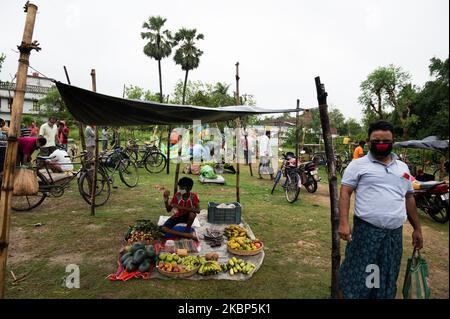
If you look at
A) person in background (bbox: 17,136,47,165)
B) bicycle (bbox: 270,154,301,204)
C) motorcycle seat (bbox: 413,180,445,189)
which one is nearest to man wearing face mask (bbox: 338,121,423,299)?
motorcycle seat (bbox: 413,180,445,189)

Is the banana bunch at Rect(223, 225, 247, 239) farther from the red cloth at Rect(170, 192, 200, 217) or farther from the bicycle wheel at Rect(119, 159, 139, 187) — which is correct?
the bicycle wheel at Rect(119, 159, 139, 187)

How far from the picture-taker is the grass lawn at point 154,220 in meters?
3.23

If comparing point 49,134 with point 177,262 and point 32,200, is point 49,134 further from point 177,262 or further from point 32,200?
point 177,262

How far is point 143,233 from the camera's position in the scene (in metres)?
4.57

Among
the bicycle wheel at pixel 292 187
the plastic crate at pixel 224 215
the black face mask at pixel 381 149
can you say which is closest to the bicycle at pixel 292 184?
the bicycle wheel at pixel 292 187

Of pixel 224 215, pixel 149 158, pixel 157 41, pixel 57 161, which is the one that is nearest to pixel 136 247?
pixel 224 215

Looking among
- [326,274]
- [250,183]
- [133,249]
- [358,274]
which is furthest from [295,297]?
[250,183]

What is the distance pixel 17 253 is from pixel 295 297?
13.2ft

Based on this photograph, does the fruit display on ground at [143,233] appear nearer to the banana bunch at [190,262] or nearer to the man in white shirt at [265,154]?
the banana bunch at [190,262]

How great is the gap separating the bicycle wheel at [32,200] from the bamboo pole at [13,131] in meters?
3.69

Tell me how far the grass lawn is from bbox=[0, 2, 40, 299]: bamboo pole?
87cm

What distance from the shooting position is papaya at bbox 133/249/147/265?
360 cm

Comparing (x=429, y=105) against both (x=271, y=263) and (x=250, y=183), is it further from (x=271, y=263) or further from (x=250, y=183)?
(x=271, y=263)
